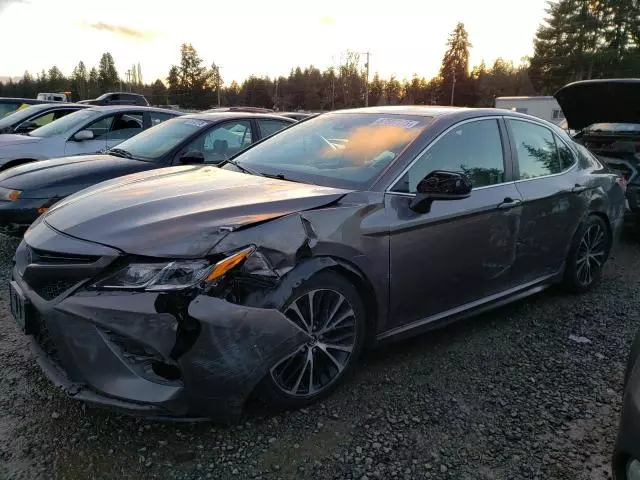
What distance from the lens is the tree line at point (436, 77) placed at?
160 ft

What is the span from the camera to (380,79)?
267 ft

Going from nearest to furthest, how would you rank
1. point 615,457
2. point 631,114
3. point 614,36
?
1. point 615,457
2. point 631,114
3. point 614,36

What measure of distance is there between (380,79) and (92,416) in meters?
83.4

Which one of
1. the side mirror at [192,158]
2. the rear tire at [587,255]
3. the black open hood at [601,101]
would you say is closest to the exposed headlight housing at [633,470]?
the rear tire at [587,255]

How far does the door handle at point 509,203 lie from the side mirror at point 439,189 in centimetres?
61

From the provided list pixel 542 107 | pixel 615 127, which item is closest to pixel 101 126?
pixel 615 127

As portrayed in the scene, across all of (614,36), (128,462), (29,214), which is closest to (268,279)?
(128,462)

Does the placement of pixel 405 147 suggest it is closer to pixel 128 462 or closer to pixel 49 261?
pixel 49 261

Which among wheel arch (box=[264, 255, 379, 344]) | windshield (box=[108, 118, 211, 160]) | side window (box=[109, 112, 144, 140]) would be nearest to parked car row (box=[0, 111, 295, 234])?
windshield (box=[108, 118, 211, 160])

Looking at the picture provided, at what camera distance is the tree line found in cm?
4888

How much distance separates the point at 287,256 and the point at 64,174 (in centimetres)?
353

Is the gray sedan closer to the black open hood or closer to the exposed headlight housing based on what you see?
the exposed headlight housing

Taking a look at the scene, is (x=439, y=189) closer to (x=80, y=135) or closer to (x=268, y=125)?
(x=268, y=125)

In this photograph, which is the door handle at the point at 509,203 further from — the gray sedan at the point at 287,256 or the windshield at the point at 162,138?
the windshield at the point at 162,138
